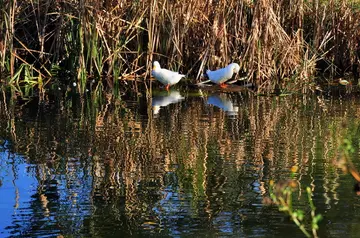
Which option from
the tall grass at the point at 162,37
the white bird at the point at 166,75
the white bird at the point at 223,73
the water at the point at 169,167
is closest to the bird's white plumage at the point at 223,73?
the white bird at the point at 223,73

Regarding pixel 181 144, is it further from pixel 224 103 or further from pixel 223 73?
pixel 223 73

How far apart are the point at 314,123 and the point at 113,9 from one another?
6.07m

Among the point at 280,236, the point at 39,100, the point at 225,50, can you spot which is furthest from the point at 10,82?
the point at 280,236

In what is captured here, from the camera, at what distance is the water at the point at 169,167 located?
17.6 feet

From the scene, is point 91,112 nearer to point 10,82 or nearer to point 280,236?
point 10,82

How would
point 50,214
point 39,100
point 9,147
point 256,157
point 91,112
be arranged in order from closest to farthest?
point 50,214 < point 256,157 < point 9,147 < point 91,112 < point 39,100

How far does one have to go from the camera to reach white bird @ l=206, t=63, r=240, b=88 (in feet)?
44.5

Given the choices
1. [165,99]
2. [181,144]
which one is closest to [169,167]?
[181,144]

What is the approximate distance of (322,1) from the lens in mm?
16000

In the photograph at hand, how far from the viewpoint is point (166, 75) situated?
13711mm

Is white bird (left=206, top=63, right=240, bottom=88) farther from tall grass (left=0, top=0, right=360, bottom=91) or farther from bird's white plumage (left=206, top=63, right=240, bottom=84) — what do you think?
tall grass (left=0, top=0, right=360, bottom=91)

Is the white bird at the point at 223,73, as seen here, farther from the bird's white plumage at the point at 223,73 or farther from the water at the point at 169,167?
the water at the point at 169,167

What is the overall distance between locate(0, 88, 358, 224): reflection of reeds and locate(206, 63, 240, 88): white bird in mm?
1646

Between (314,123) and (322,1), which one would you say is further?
(322,1)
